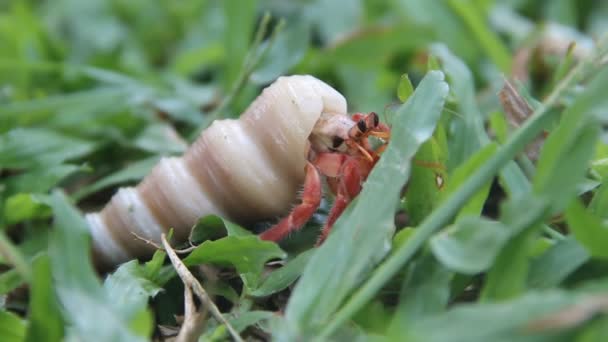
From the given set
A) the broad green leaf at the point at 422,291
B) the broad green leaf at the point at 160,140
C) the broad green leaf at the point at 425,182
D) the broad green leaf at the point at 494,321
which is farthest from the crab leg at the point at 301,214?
the broad green leaf at the point at 494,321

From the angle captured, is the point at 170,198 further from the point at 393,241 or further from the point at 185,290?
the point at 393,241

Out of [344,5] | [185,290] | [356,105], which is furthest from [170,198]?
[344,5]

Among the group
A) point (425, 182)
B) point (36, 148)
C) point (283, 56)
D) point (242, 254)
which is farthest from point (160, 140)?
point (425, 182)

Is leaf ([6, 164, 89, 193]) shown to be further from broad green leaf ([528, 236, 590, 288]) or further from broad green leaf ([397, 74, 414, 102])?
broad green leaf ([528, 236, 590, 288])

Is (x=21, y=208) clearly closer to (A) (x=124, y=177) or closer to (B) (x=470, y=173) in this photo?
(A) (x=124, y=177)

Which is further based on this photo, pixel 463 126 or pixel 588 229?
pixel 463 126

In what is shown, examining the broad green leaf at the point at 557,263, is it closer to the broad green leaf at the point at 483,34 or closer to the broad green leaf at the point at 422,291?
the broad green leaf at the point at 422,291

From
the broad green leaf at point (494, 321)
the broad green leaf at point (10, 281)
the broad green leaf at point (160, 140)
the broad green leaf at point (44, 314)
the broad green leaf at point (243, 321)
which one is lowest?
the broad green leaf at point (243, 321)

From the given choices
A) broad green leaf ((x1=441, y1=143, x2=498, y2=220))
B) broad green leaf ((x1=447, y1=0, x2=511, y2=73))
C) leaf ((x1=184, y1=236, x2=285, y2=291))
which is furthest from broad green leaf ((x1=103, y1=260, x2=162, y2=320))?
broad green leaf ((x1=447, y1=0, x2=511, y2=73))
